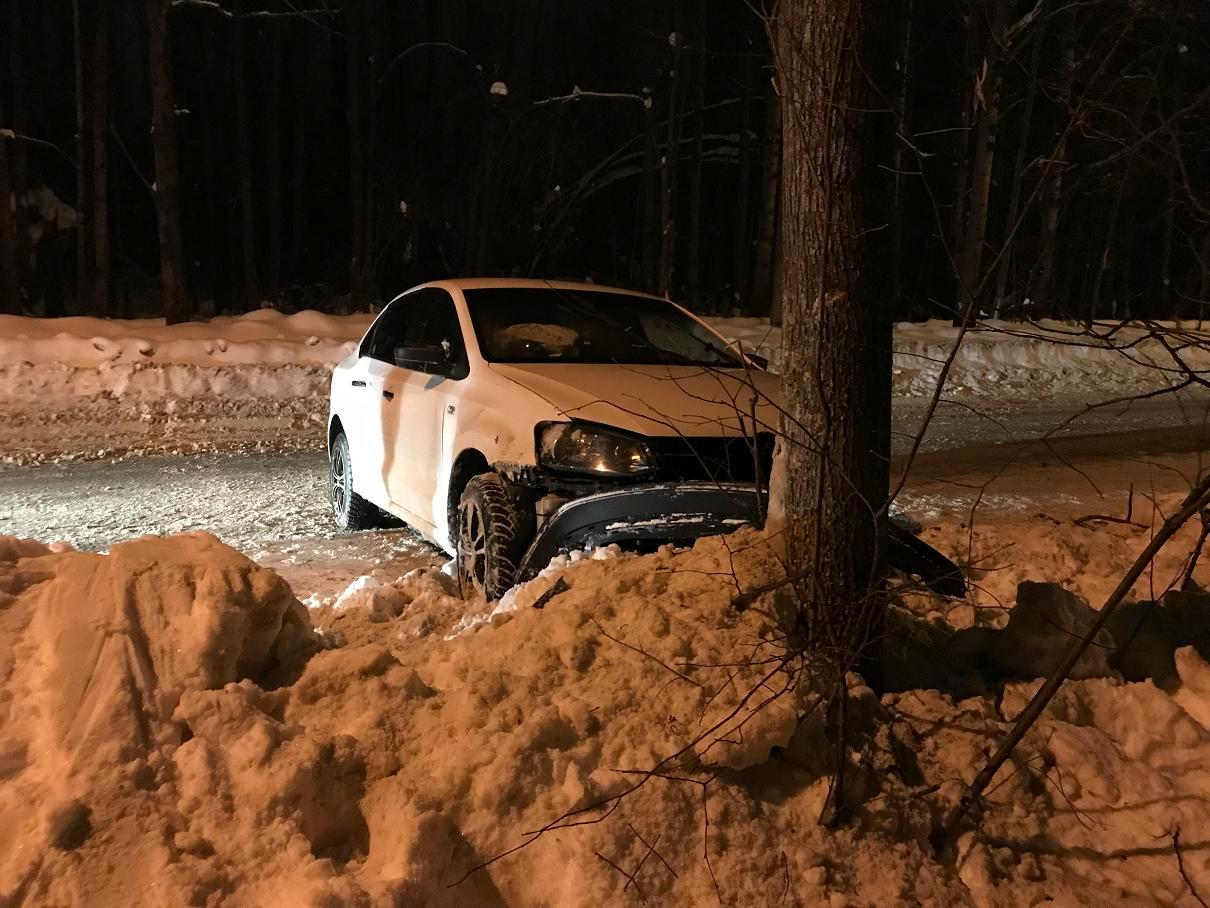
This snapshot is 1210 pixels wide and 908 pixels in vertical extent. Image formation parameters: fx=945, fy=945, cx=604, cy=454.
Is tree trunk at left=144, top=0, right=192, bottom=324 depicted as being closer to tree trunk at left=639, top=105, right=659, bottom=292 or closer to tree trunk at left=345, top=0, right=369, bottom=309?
tree trunk at left=345, top=0, right=369, bottom=309

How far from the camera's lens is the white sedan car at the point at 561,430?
3.93 m

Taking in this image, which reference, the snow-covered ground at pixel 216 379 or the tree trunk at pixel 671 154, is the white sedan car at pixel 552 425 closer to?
the snow-covered ground at pixel 216 379

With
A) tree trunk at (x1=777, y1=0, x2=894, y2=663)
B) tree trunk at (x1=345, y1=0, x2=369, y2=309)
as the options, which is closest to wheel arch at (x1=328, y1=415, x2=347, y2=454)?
tree trunk at (x1=777, y1=0, x2=894, y2=663)

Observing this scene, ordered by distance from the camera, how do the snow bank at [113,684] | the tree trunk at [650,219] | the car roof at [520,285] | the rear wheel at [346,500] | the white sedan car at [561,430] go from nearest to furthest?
the snow bank at [113,684]
the white sedan car at [561,430]
the car roof at [520,285]
the rear wheel at [346,500]
the tree trunk at [650,219]

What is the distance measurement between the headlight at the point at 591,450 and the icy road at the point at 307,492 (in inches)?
68.6

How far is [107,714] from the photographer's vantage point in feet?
7.97

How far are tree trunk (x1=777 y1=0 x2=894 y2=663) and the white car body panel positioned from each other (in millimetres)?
486

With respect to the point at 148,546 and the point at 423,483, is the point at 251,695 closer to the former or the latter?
the point at 148,546

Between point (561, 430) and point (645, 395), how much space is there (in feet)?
1.49

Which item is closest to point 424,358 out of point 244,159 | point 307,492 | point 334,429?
point 334,429

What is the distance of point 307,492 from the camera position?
777 cm

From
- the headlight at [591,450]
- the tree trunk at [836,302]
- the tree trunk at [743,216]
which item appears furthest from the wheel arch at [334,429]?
the tree trunk at [743,216]

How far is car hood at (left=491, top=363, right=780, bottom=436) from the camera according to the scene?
4.25 m

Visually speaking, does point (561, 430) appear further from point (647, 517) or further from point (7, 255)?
point (7, 255)
